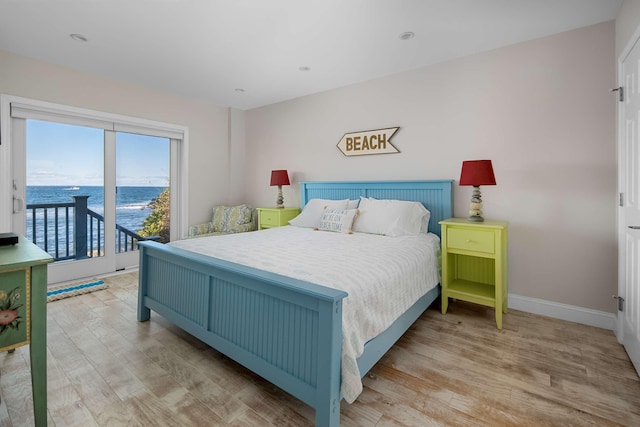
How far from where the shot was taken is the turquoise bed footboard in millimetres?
1320

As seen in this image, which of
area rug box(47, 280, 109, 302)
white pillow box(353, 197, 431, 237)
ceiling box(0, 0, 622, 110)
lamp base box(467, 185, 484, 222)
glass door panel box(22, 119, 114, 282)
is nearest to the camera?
ceiling box(0, 0, 622, 110)

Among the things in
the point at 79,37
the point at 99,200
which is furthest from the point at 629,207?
the point at 99,200

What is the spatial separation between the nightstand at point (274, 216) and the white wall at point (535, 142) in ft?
4.60

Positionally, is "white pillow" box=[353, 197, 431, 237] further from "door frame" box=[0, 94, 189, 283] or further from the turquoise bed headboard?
"door frame" box=[0, 94, 189, 283]

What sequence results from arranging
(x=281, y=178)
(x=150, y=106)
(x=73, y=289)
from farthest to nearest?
1. (x=281, y=178)
2. (x=150, y=106)
3. (x=73, y=289)

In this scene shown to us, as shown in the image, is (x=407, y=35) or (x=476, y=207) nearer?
(x=407, y=35)

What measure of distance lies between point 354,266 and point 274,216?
252 cm

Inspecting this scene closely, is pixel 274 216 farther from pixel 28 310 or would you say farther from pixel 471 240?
pixel 28 310

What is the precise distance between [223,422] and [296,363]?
0.43 metres

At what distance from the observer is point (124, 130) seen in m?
3.83

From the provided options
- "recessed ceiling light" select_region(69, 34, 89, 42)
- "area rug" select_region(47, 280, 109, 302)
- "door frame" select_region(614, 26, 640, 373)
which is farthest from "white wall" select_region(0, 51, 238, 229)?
"door frame" select_region(614, 26, 640, 373)

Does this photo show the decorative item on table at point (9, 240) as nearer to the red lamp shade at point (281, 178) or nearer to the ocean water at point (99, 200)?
the ocean water at point (99, 200)

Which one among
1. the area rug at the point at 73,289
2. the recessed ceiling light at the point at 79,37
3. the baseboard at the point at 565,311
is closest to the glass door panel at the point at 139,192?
the area rug at the point at 73,289

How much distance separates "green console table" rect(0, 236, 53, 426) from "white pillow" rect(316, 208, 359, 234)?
226 centimetres
